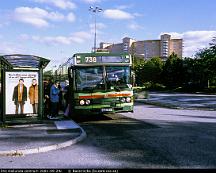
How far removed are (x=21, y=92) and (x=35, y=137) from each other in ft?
13.3

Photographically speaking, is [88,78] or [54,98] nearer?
[88,78]

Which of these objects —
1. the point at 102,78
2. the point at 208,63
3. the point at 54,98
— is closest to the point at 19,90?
the point at 54,98

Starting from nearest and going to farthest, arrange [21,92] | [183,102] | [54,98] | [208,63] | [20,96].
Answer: [20,96]
[21,92]
[54,98]
[183,102]
[208,63]

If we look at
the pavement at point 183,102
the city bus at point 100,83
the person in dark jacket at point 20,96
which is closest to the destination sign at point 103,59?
the city bus at point 100,83

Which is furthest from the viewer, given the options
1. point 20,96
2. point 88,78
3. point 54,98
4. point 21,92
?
point 54,98

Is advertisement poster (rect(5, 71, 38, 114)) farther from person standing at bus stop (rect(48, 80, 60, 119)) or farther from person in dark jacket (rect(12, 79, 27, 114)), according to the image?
person standing at bus stop (rect(48, 80, 60, 119))

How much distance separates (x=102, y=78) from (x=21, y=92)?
11.3 ft

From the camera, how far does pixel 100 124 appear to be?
16.9 meters

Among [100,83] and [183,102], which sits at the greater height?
[100,83]

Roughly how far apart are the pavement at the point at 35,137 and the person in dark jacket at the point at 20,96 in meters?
0.76

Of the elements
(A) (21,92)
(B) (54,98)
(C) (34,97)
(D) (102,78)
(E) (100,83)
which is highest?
(D) (102,78)

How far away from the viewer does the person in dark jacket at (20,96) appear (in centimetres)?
1589

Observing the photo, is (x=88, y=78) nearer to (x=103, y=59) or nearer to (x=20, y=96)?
(x=103, y=59)

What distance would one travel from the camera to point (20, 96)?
627 inches
